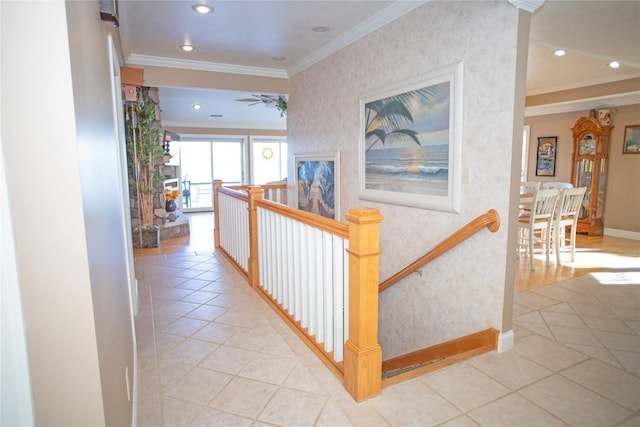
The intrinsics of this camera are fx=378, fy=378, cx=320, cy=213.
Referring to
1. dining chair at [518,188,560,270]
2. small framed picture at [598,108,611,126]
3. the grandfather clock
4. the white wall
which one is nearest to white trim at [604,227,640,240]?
the grandfather clock

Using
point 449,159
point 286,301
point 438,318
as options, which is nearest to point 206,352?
point 286,301

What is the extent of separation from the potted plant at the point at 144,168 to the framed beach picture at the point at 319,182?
2208 millimetres

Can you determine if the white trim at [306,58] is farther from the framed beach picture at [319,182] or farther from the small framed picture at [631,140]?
the small framed picture at [631,140]

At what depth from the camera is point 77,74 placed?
3.11ft

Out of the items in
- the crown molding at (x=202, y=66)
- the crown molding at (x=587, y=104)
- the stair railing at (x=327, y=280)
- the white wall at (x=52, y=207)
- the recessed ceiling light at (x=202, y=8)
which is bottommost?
the stair railing at (x=327, y=280)

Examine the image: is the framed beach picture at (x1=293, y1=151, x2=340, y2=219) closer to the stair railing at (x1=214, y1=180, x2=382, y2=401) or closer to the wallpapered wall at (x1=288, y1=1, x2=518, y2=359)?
the wallpapered wall at (x1=288, y1=1, x2=518, y2=359)


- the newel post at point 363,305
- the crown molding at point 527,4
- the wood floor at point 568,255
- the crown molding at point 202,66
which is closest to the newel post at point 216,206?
the wood floor at point 568,255

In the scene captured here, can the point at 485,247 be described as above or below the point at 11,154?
below

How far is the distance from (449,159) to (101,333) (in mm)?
2440

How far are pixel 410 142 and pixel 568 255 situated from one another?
11.6 ft

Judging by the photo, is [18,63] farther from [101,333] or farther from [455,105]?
[455,105]

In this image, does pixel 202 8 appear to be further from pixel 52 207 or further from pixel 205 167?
pixel 205 167

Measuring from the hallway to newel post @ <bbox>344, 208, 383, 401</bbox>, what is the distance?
0.10 m

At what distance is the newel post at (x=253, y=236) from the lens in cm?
336
